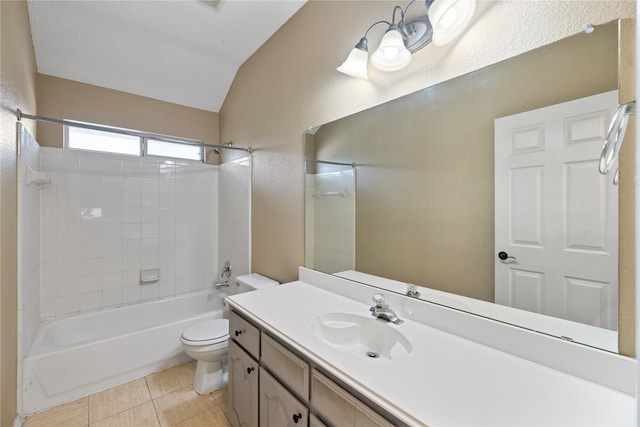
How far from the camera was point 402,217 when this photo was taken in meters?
1.33

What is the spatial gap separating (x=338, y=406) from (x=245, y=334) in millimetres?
682

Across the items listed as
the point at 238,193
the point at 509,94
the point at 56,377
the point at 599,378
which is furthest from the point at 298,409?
the point at 238,193

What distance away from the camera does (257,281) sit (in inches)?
84.9

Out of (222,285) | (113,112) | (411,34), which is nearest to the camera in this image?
(411,34)

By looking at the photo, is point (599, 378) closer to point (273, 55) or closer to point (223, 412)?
point (223, 412)

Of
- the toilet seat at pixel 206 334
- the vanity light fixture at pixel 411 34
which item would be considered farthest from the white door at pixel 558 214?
the toilet seat at pixel 206 334

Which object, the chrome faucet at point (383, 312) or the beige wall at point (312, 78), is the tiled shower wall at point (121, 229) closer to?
the beige wall at point (312, 78)

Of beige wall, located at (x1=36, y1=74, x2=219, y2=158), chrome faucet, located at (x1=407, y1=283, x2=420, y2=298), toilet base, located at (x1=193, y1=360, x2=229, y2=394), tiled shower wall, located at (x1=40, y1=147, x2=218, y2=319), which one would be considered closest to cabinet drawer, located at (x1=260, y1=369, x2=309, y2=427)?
chrome faucet, located at (x1=407, y1=283, x2=420, y2=298)

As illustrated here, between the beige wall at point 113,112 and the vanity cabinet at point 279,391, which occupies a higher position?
the beige wall at point 113,112

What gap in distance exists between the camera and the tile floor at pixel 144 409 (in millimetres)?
1601

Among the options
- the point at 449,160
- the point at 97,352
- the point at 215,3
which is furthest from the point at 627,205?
the point at 97,352

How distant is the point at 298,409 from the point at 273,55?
248 centimetres

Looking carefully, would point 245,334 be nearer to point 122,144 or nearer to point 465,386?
point 465,386

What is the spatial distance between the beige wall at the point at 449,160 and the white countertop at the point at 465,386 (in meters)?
0.27
